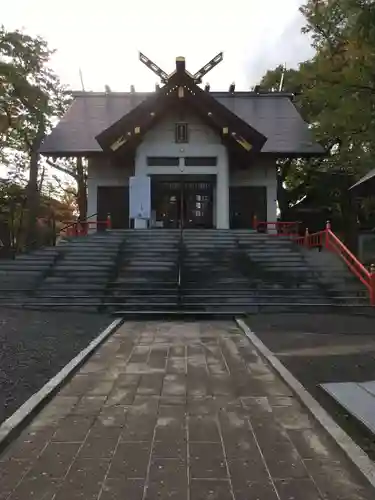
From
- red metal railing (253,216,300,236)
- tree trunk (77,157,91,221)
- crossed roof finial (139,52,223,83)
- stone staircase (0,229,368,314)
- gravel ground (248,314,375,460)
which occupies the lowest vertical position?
gravel ground (248,314,375,460)

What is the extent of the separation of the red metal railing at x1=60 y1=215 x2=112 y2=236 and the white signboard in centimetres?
136

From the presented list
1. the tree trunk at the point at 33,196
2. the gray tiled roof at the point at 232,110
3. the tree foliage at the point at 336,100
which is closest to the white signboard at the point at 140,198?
the gray tiled roof at the point at 232,110

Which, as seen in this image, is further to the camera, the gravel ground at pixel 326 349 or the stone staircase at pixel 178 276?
the stone staircase at pixel 178 276

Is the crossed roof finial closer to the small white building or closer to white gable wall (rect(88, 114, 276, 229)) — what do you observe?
the small white building

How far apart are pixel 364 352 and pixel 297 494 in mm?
5178

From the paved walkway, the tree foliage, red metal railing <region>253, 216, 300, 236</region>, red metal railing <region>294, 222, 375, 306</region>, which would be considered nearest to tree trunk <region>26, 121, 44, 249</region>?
red metal railing <region>253, 216, 300, 236</region>

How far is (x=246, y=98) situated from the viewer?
91.3ft

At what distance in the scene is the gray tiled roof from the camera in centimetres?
2327

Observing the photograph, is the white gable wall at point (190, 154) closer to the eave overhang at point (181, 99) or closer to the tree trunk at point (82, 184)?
the eave overhang at point (181, 99)

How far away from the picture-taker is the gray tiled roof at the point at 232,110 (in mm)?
23266

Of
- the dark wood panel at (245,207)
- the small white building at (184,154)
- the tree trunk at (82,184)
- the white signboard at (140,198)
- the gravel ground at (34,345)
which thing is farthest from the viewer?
the tree trunk at (82,184)

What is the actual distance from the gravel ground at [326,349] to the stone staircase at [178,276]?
1.42 meters

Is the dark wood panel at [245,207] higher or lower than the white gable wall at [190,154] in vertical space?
lower

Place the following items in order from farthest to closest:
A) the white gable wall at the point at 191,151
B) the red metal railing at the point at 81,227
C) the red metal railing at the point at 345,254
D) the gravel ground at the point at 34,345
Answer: the white gable wall at the point at 191,151
the red metal railing at the point at 81,227
the red metal railing at the point at 345,254
the gravel ground at the point at 34,345
